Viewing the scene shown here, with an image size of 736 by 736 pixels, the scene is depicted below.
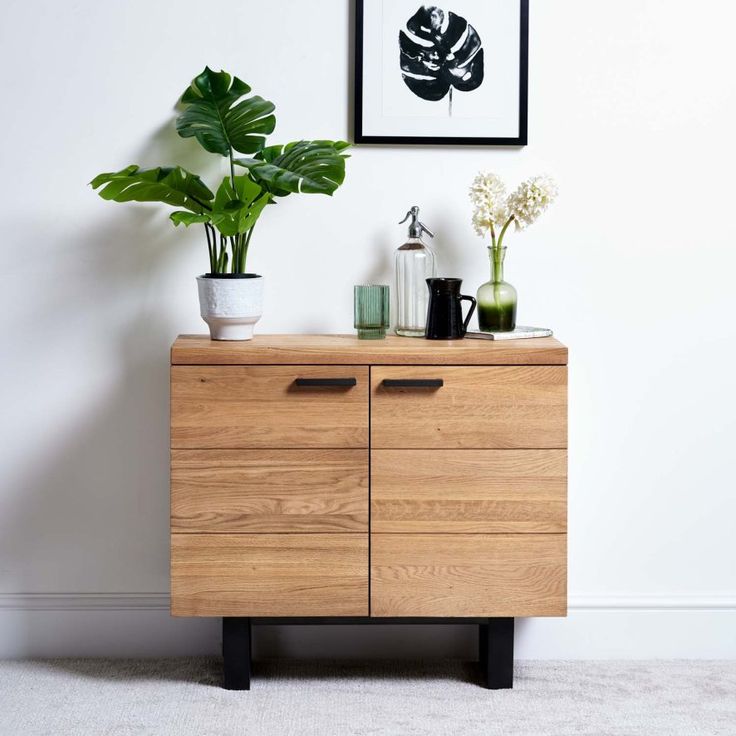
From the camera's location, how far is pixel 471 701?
2.30 m

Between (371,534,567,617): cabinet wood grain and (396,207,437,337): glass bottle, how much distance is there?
565mm

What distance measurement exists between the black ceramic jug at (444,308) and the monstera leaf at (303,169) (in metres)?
0.36

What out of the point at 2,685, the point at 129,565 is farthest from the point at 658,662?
the point at 2,685

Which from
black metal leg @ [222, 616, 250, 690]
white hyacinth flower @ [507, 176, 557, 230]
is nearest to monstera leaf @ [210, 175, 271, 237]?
white hyacinth flower @ [507, 176, 557, 230]

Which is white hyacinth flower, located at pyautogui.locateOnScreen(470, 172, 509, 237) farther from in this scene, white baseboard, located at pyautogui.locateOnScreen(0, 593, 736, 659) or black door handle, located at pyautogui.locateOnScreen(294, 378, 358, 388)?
white baseboard, located at pyautogui.locateOnScreen(0, 593, 736, 659)

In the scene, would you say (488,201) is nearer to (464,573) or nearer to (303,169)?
(303,169)

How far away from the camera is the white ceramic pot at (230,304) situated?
2.25 metres

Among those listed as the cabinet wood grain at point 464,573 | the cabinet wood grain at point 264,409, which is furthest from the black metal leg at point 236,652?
the cabinet wood grain at point 264,409

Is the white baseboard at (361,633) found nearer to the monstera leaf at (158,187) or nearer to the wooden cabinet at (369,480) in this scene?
the wooden cabinet at (369,480)

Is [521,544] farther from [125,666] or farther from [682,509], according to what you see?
[125,666]

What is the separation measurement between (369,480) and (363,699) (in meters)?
0.56

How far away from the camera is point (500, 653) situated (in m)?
2.34

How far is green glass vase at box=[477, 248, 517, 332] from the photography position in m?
2.36

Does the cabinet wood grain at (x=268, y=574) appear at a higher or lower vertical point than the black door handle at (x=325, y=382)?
lower
